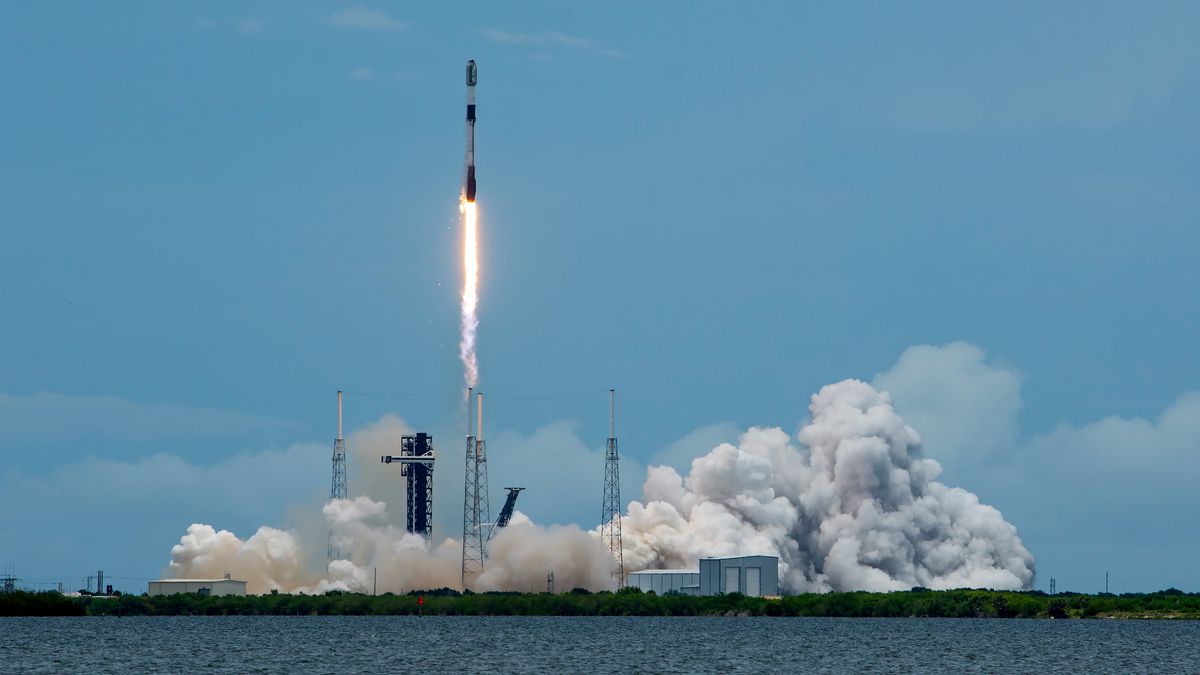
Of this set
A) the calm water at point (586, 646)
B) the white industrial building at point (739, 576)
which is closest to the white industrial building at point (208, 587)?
the calm water at point (586, 646)

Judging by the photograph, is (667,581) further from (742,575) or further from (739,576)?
(742,575)

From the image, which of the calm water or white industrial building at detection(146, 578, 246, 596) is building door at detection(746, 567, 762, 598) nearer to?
the calm water


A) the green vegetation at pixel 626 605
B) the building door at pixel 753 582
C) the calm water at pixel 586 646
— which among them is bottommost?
the calm water at pixel 586 646

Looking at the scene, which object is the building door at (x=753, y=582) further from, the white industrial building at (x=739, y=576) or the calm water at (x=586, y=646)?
the calm water at (x=586, y=646)

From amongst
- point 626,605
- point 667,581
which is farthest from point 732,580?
point 626,605

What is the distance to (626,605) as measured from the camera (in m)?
174

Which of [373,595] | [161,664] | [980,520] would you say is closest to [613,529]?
[373,595]

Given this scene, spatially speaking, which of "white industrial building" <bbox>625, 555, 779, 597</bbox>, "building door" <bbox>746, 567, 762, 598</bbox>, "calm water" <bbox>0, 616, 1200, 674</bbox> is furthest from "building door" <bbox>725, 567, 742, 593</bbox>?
"calm water" <bbox>0, 616, 1200, 674</bbox>

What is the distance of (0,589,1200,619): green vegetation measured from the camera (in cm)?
17150

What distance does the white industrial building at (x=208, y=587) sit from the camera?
7180 inches

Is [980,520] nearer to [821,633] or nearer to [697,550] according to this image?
[697,550]

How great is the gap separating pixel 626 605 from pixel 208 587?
1462 inches

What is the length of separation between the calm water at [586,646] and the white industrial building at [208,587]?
4762 mm

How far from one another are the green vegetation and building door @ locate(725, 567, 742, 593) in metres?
1.57
